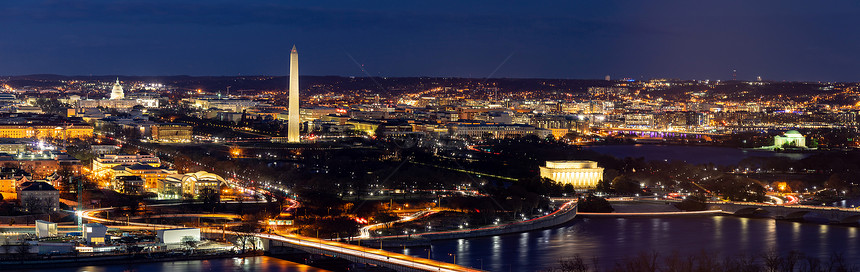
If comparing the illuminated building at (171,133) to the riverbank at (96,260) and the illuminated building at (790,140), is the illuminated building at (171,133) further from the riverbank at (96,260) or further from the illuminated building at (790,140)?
the riverbank at (96,260)

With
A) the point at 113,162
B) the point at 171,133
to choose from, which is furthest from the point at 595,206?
the point at 171,133

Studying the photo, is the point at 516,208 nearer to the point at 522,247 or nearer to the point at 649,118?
the point at 522,247

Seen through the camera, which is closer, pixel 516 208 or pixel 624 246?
pixel 624 246

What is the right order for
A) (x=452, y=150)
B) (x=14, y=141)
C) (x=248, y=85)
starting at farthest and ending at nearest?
1. (x=248, y=85)
2. (x=452, y=150)
3. (x=14, y=141)

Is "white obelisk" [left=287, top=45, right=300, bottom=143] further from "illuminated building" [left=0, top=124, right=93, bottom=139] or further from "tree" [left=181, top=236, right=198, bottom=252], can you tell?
"tree" [left=181, top=236, right=198, bottom=252]

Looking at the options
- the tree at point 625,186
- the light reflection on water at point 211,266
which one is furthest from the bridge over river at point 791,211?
the light reflection on water at point 211,266

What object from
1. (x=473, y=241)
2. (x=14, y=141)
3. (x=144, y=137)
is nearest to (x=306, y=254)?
(x=473, y=241)

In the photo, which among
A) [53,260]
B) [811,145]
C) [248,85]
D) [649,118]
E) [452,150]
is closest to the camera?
[53,260]
